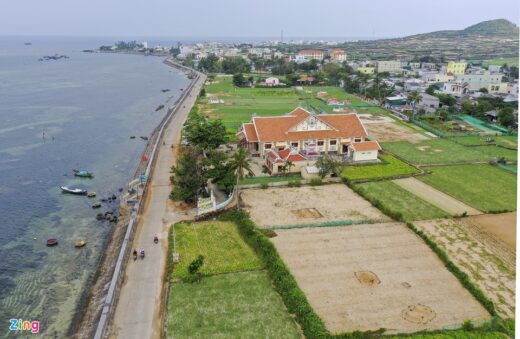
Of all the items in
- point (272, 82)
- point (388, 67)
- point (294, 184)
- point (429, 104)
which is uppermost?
point (388, 67)

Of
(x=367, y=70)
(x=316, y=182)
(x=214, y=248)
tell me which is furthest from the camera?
(x=367, y=70)

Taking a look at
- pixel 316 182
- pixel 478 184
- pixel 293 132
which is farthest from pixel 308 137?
pixel 478 184

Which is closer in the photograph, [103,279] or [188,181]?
[103,279]

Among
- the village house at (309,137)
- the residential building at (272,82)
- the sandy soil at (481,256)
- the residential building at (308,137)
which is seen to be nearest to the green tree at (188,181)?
the village house at (309,137)

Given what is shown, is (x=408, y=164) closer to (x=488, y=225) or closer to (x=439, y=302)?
(x=488, y=225)

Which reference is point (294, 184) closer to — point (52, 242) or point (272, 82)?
point (52, 242)

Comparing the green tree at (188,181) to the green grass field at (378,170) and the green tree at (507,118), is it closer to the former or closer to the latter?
the green grass field at (378,170)
